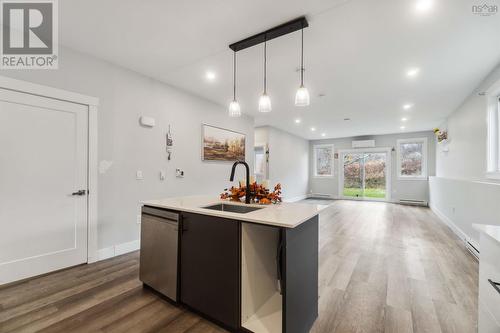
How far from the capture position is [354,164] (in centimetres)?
902

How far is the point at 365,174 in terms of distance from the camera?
8.77 meters

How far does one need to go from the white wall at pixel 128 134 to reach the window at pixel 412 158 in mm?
7767

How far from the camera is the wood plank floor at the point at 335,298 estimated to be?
1.70 metres

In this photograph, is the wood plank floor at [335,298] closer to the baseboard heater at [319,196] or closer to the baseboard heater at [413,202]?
the baseboard heater at [413,202]

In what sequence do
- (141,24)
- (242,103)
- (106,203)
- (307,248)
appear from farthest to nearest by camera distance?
(242,103) → (106,203) → (141,24) → (307,248)

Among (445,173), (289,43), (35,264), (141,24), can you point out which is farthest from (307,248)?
(445,173)

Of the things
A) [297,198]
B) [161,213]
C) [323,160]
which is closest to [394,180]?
[323,160]

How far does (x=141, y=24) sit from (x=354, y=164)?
881cm

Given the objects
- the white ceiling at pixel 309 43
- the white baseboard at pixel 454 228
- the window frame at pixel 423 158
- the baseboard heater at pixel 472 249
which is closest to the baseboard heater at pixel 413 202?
the window frame at pixel 423 158

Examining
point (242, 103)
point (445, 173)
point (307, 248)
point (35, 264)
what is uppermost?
point (242, 103)

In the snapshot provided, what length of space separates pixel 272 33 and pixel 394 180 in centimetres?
812

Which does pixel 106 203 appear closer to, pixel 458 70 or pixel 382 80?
pixel 382 80

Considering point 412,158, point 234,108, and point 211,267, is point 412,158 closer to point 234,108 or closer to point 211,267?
point 234,108

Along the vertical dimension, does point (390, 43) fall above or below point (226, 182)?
above
